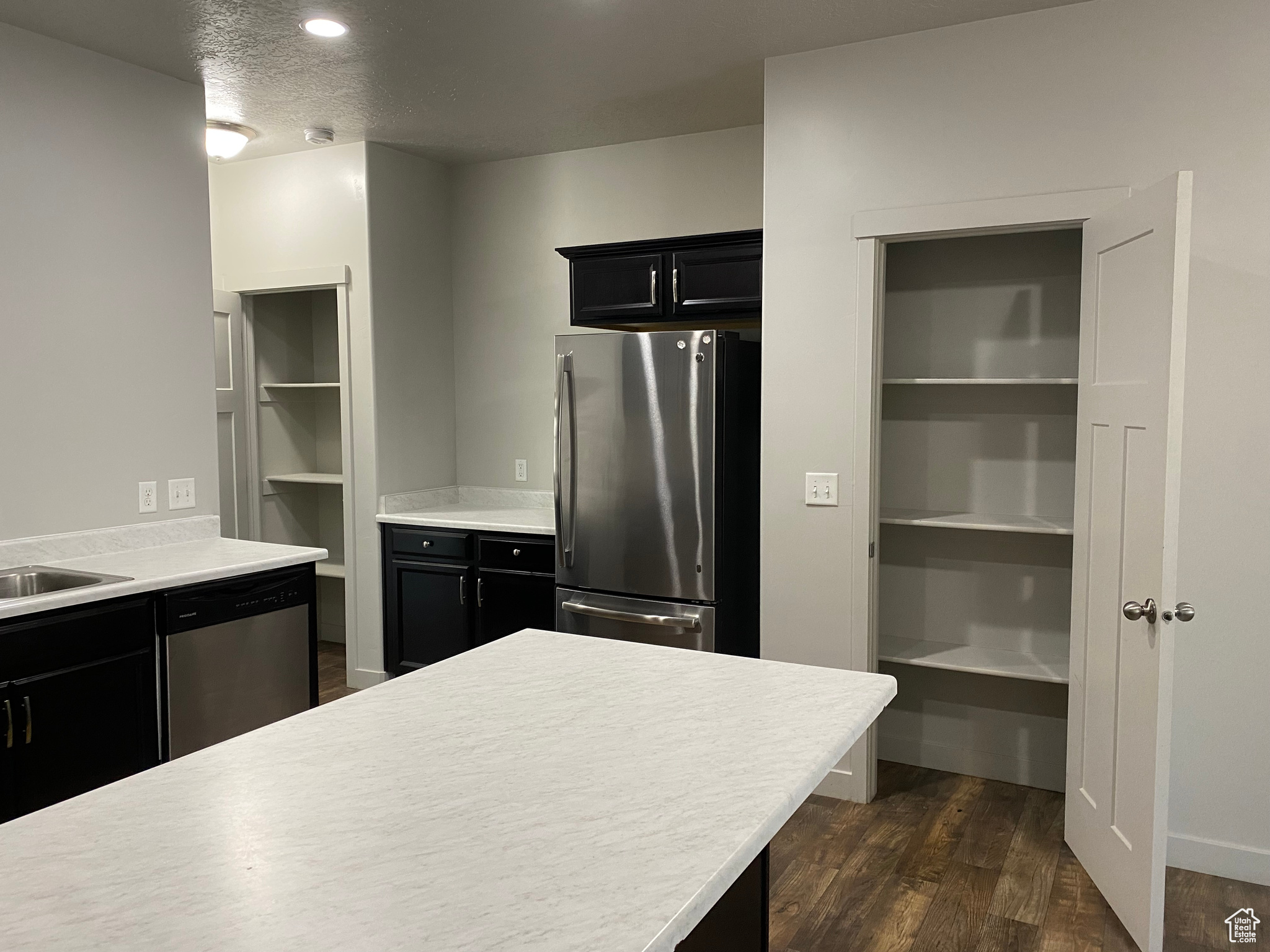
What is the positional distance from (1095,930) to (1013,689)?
→ 1.15 metres

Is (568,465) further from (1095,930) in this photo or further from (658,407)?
(1095,930)

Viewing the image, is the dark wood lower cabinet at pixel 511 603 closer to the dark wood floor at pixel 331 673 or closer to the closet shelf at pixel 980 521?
the dark wood floor at pixel 331 673

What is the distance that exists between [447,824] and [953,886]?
7.24ft

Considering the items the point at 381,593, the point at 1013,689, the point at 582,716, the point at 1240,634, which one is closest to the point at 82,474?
the point at 381,593

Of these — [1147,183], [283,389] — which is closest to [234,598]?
[283,389]

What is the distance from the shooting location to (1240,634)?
2727 mm

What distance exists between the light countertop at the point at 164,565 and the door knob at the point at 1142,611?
2.59 metres

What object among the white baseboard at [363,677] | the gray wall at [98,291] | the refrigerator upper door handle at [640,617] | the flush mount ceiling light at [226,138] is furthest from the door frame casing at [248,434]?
the refrigerator upper door handle at [640,617]

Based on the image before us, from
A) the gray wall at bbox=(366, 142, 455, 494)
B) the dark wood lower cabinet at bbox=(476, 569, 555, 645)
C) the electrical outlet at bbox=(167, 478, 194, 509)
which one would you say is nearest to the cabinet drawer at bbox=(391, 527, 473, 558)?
the dark wood lower cabinet at bbox=(476, 569, 555, 645)

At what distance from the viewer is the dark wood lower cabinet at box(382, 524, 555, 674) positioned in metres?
4.16

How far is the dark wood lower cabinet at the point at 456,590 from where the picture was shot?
4160 millimetres

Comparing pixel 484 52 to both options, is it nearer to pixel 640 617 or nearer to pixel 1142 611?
pixel 640 617

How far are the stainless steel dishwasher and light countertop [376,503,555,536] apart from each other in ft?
3.31

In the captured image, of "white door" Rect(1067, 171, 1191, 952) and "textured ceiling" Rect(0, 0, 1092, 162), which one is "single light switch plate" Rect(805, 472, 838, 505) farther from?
"textured ceiling" Rect(0, 0, 1092, 162)
